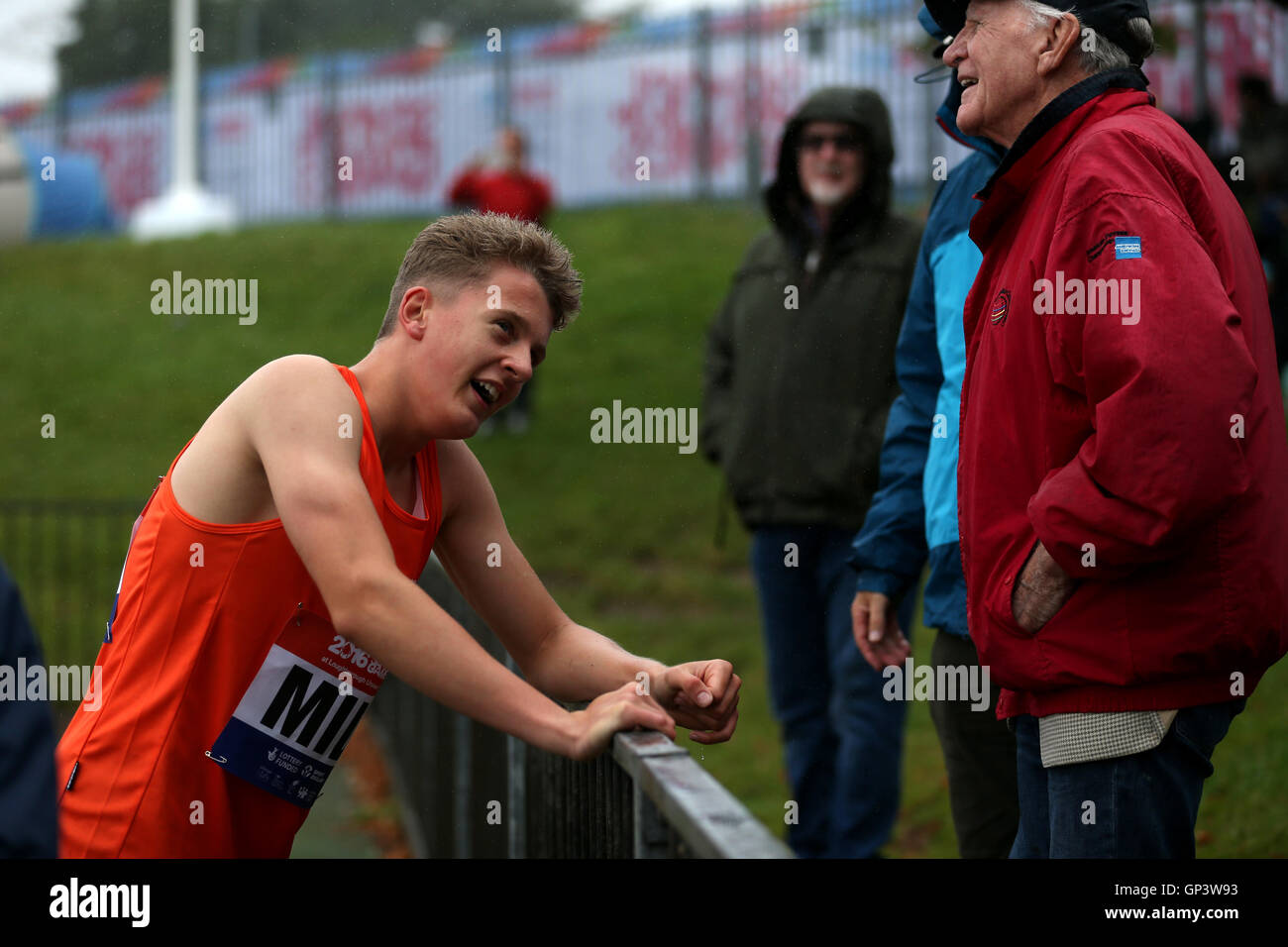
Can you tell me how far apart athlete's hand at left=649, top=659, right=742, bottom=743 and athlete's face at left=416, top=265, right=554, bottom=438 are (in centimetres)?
53

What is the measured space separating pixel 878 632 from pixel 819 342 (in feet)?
5.37

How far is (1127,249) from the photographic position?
7.16ft

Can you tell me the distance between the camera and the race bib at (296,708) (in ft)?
7.85

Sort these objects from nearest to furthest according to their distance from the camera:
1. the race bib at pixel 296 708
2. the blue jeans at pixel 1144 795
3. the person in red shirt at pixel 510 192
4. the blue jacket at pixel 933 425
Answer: the blue jeans at pixel 1144 795 → the race bib at pixel 296 708 → the blue jacket at pixel 933 425 → the person in red shirt at pixel 510 192

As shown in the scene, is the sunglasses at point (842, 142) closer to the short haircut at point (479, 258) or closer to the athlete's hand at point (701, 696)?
the short haircut at point (479, 258)

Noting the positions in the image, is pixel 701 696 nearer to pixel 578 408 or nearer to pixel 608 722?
pixel 608 722

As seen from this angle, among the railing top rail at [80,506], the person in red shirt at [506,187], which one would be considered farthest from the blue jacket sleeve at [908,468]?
the person in red shirt at [506,187]

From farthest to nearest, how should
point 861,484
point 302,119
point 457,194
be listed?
point 302,119, point 457,194, point 861,484

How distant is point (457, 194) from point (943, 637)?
27.7 ft

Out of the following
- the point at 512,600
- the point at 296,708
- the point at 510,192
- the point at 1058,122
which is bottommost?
the point at 296,708

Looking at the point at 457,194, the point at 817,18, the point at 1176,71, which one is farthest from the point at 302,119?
the point at 1176,71

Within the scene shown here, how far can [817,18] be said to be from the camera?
14.8 metres

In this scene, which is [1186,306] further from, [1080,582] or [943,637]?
[943,637]

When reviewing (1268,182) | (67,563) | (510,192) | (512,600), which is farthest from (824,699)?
(67,563)
